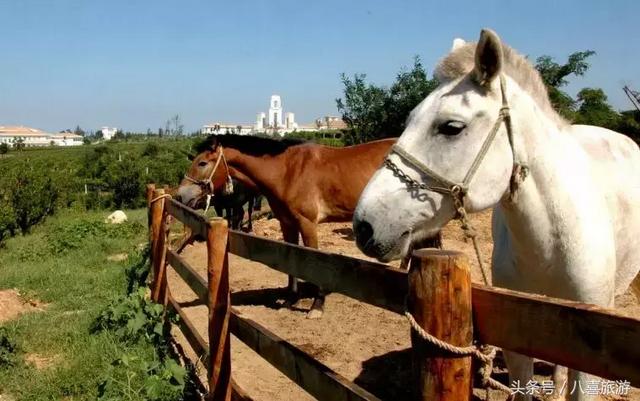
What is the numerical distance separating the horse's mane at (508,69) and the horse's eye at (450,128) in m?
0.22

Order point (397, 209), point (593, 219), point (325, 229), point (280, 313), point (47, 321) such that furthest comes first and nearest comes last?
point (325, 229)
point (280, 313)
point (47, 321)
point (593, 219)
point (397, 209)

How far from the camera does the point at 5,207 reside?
1232 centimetres

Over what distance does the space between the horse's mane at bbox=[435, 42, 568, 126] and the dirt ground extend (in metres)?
2.38

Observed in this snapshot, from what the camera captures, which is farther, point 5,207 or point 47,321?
point 5,207

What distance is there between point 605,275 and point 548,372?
2194mm

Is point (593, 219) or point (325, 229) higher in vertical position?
point (593, 219)

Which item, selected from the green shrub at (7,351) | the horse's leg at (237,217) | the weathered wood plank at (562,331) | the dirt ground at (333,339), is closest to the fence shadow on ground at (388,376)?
the dirt ground at (333,339)

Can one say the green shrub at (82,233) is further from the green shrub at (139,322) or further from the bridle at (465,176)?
the bridle at (465,176)

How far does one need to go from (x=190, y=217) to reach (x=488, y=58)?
109 inches

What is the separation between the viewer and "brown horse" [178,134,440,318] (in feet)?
20.9

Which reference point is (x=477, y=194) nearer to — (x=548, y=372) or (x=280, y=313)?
(x=548, y=372)

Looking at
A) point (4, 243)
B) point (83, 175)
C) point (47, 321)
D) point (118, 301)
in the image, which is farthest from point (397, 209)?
point (83, 175)

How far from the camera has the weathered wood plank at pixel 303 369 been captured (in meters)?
1.69

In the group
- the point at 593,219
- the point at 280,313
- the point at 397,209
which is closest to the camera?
the point at 397,209
